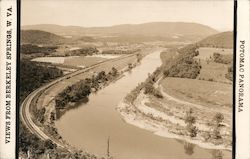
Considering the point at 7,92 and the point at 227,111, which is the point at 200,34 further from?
the point at 7,92

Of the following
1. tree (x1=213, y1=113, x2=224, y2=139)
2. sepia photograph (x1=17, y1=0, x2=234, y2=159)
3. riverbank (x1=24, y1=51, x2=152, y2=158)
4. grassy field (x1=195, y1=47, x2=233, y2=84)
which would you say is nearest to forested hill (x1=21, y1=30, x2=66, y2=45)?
sepia photograph (x1=17, y1=0, x2=234, y2=159)

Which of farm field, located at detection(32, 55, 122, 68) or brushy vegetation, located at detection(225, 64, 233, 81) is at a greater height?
farm field, located at detection(32, 55, 122, 68)

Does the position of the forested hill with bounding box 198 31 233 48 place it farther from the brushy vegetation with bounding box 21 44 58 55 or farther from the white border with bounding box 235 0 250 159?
the brushy vegetation with bounding box 21 44 58 55

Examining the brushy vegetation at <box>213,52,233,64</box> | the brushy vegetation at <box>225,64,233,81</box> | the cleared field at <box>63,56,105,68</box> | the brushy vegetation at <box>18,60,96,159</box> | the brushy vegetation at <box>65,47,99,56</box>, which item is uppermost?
the brushy vegetation at <box>65,47,99,56</box>

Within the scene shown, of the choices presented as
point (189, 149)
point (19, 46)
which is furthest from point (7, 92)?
point (189, 149)

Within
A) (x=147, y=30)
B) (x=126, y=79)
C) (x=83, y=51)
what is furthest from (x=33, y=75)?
(x=147, y=30)

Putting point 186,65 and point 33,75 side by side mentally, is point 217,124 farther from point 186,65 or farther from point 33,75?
point 33,75
